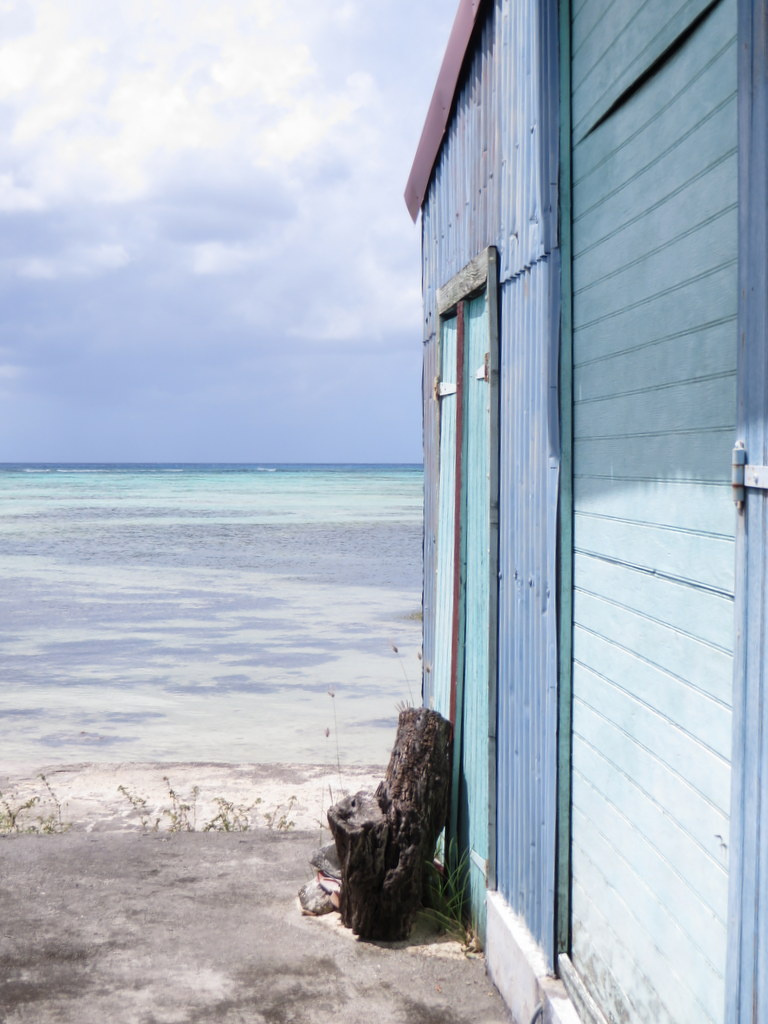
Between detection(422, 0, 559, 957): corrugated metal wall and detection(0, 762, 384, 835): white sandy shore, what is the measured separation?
9.34 ft

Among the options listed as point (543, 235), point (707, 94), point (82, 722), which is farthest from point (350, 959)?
point (82, 722)

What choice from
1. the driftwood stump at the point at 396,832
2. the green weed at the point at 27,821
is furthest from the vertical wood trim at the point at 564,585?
the green weed at the point at 27,821

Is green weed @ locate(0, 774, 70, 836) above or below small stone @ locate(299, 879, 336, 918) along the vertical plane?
below

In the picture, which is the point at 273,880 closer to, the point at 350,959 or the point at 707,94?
the point at 350,959

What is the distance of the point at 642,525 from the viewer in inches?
125

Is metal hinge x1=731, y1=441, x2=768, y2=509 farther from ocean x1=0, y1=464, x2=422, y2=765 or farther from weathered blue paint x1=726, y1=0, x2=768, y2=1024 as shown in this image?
ocean x1=0, y1=464, x2=422, y2=765

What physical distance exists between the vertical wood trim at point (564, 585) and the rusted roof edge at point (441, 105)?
1421 millimetres

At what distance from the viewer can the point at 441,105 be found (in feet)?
19.8

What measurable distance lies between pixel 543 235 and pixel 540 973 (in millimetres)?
2749

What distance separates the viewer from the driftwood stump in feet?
17.0

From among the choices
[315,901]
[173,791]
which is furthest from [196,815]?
[315,901]

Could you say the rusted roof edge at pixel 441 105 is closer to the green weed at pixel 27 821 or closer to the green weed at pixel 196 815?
the green weed at pixel 196 815

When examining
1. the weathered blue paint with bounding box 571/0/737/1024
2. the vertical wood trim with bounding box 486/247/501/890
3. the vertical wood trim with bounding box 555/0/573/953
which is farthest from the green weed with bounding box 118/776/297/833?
the weathered blue paint with bounding box 571/0/737/1024

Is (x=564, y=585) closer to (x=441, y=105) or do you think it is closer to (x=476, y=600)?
(x=476, y=600)
